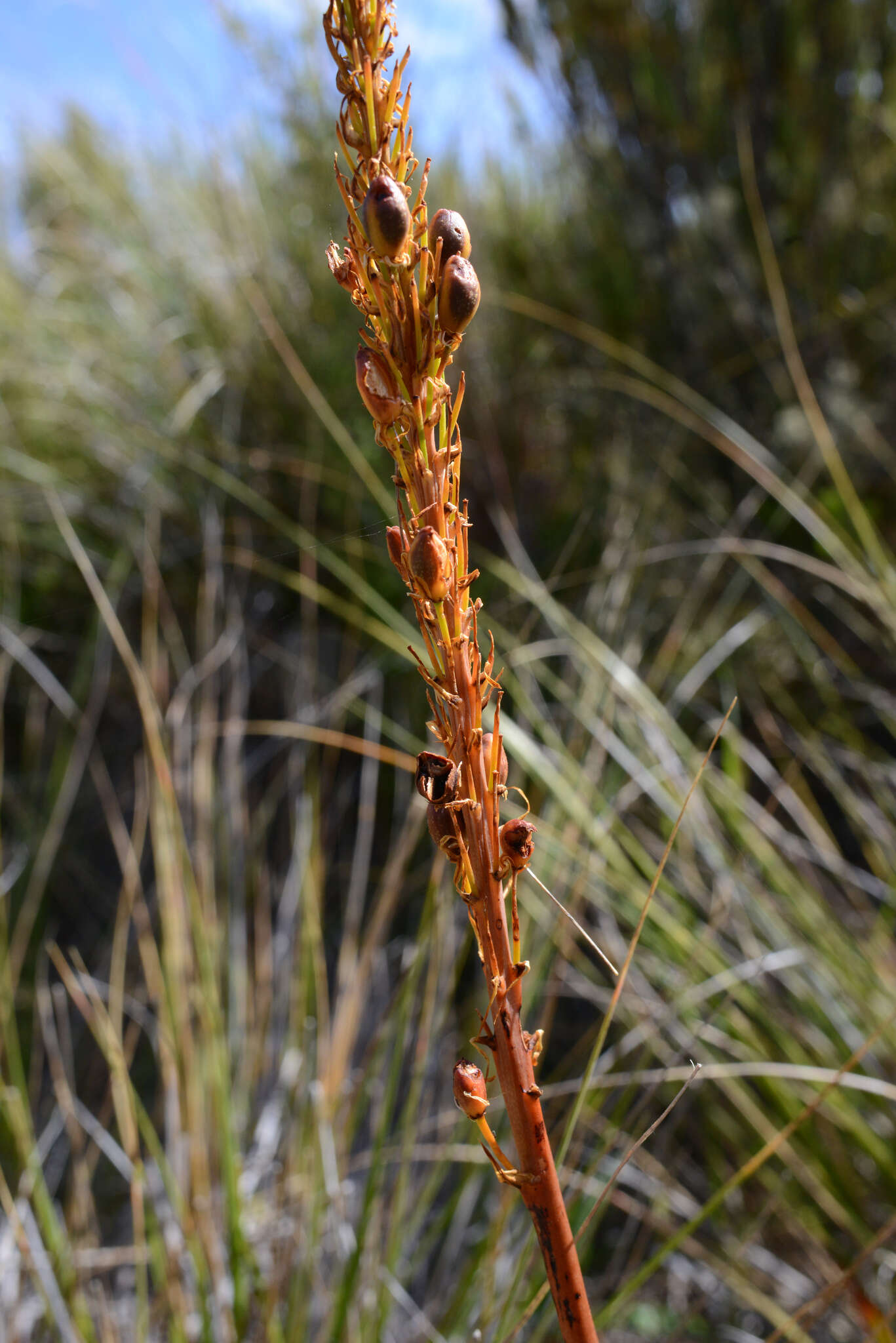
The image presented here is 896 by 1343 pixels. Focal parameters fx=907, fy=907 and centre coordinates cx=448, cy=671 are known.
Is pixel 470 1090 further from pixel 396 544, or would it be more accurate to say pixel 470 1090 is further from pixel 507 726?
pixel 507 726

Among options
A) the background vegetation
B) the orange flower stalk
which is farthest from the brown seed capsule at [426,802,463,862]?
the background vegetation

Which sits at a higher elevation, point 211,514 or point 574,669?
point 211,514

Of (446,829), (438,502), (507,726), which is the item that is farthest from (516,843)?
(507,726)

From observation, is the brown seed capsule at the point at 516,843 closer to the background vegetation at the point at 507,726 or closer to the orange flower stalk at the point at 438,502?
the orange flower stalk at the point at 438,502

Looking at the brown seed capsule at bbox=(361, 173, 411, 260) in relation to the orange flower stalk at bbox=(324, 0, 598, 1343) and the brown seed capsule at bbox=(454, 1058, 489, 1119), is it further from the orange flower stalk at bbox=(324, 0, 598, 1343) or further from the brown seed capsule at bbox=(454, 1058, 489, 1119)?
the brown seed capsule at bbox=(454, 1058, 489, 1119)

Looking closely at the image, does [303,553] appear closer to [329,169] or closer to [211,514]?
[211,514]

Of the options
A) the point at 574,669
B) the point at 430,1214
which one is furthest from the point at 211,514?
the point at 430,1214

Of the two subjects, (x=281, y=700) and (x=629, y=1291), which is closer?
(x=629, y=1291)
